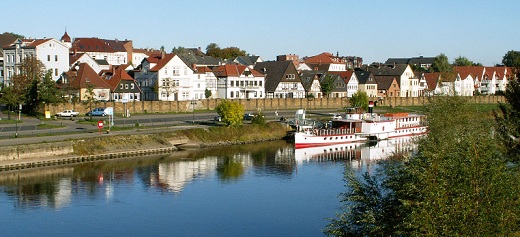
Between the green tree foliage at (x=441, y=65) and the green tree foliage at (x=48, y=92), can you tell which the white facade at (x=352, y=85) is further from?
the green tree foliage at (x=48, y=92)

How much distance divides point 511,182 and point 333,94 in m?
83.8

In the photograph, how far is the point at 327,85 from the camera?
9819cm

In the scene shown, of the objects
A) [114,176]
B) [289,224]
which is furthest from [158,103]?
[289,224]

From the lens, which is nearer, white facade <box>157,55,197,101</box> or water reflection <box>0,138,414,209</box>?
water reflection <box>0,138,414,209</box>

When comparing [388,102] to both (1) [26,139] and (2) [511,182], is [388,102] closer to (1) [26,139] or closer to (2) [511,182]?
(1) [26,139]

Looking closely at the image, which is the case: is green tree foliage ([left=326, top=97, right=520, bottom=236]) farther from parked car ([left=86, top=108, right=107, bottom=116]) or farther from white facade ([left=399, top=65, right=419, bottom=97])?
white facade ([left=399, top=65, right=419, bottom=97])

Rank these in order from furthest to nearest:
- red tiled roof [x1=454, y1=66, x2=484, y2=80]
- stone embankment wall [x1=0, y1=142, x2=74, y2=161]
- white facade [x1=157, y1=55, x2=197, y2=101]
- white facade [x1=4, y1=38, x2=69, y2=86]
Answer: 1. red tiled roof [x1=454, y1=66, x2=484, y2=80]
2. white facade [x1=157, y1=55, x2=197, y2=101]
3. white facade [x1=4, y1=38, x2=69, y2=86]
4. stone embankment wall [x1=0, y1=142, x2=74, y2=161]

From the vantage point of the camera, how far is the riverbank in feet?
147

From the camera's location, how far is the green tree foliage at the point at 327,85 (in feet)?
323

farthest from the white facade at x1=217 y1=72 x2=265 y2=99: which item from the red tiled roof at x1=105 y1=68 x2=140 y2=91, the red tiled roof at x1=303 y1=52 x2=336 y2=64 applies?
the red tiled roof at x1=303 y1=52 x2=336 y2=64

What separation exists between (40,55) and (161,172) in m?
41.9

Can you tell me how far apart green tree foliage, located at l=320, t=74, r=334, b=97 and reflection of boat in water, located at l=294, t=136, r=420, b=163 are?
32.6 metres

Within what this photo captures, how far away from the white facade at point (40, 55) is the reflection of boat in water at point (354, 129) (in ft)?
107

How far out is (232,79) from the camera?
88.9 metres
